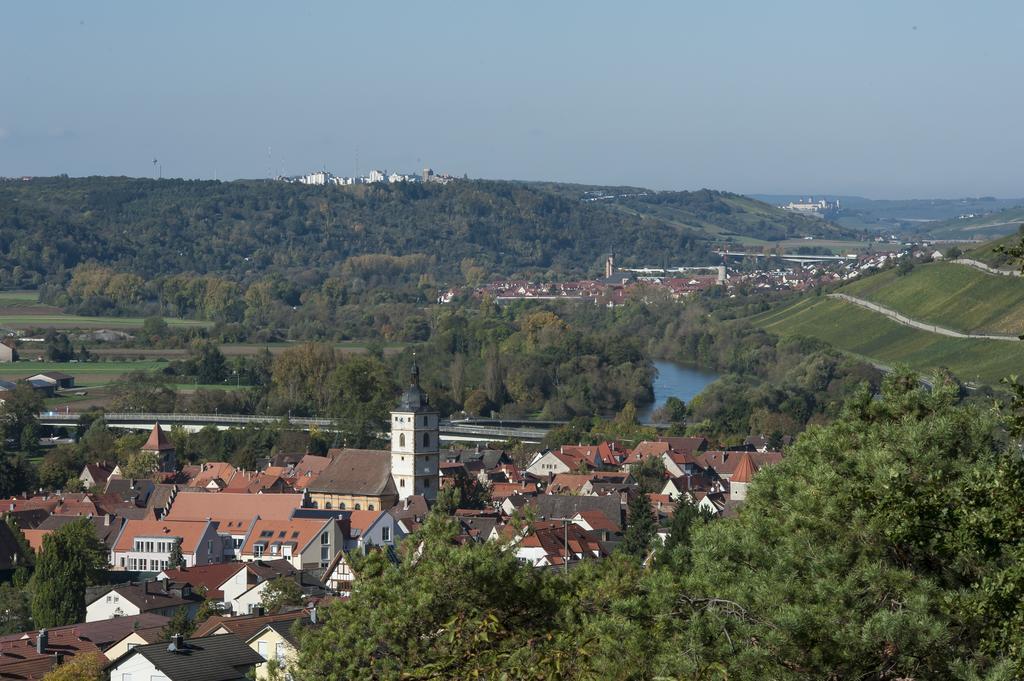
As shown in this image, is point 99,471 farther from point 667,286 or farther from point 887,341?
point 667,286

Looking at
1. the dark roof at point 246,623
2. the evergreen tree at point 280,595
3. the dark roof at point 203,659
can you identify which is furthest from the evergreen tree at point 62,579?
the dark roof at point 203,659

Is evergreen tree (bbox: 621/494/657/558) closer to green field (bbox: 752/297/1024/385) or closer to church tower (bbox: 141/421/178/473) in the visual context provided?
green field (bbox: 752/297/1024/385)

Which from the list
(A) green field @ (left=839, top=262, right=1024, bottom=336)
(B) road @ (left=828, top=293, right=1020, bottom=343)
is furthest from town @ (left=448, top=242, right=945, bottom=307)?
(A) green field @ (left=839, top=262, right=1024, bottom=336)

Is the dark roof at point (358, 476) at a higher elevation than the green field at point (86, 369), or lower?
higher

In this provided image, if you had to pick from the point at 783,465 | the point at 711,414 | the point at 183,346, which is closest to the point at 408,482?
the point at 711,414

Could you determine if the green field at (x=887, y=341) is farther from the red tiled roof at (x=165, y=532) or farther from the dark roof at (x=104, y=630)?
the dark roof at (x=104, y=630)

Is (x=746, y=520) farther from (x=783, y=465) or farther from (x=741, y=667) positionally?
(x=741, y=667)

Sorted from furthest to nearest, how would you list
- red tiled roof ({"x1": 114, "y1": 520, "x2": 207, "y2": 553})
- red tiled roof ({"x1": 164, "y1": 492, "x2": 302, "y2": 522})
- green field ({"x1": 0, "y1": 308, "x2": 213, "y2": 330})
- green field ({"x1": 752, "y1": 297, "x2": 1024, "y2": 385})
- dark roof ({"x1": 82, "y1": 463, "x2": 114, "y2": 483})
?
green field ({"x1": 0, "y1": 308, "x2": 213, "y2": 330}) < green field ({"x1": 752, "y1": 297, "x2": 1024, "y2": 385}) < dark roof ({"x1": 82, "y1": 463, "x2": 114, "y2": 483}) < red tiled roof ({"x1": 164, "y1": 492, "x2": 302, "y2": 522}) < red tiled roof ({"x1": 114, "y1": 520, "x2": 207, "y2": 553})

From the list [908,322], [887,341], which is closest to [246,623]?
[887,341]
